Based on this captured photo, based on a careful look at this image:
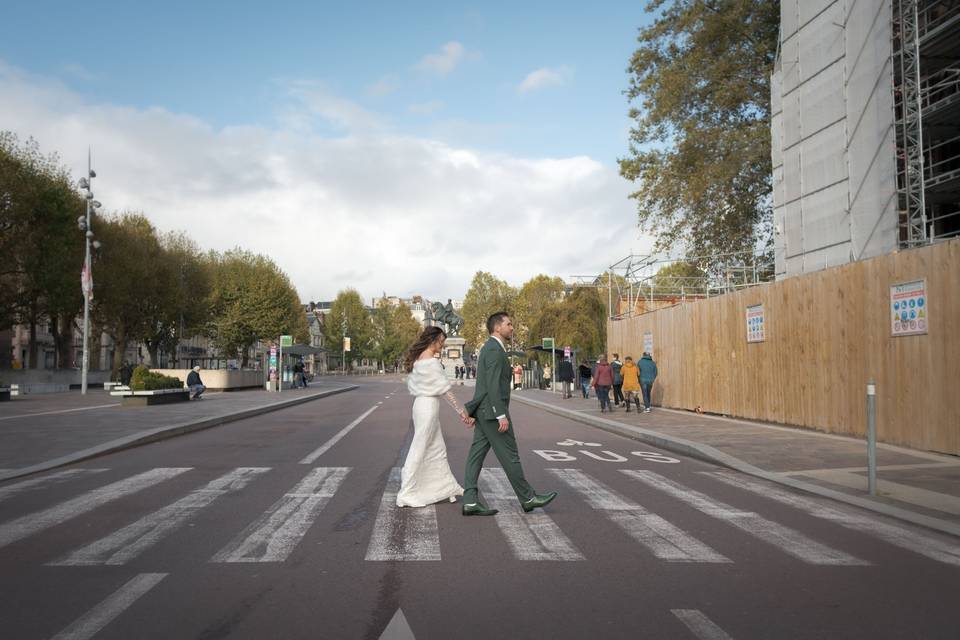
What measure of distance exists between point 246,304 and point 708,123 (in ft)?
139

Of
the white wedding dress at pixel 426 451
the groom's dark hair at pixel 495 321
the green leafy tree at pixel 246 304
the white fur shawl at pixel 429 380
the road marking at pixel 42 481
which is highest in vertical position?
the green leafy tree at pixel 246 304

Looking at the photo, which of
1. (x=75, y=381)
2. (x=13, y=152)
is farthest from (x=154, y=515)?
(x=75, y=381)

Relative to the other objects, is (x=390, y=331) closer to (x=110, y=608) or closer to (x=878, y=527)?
(x=878, y=527)

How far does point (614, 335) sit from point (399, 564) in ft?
86.5

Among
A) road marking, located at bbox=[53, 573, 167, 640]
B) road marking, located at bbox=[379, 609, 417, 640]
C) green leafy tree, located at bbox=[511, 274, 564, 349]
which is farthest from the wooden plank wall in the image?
green leafy tree, located at bbox=[511, 274, 564, 349]

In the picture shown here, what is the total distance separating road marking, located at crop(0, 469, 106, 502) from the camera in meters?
8.23

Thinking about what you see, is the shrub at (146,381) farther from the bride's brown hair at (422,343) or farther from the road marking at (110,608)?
the road marking at (110,608)

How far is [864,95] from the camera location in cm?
2122

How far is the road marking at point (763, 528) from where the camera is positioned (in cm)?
547

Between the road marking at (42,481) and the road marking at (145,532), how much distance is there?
1926mm

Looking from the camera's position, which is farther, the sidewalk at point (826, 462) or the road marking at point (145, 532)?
the sidewalk at point (826, 462)

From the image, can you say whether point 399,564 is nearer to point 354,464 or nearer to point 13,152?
point 354,464

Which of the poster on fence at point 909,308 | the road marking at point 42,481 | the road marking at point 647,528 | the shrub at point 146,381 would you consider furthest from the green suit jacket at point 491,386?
the shrub at point 146,381

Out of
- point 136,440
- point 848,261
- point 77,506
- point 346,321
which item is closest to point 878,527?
point 77,506
